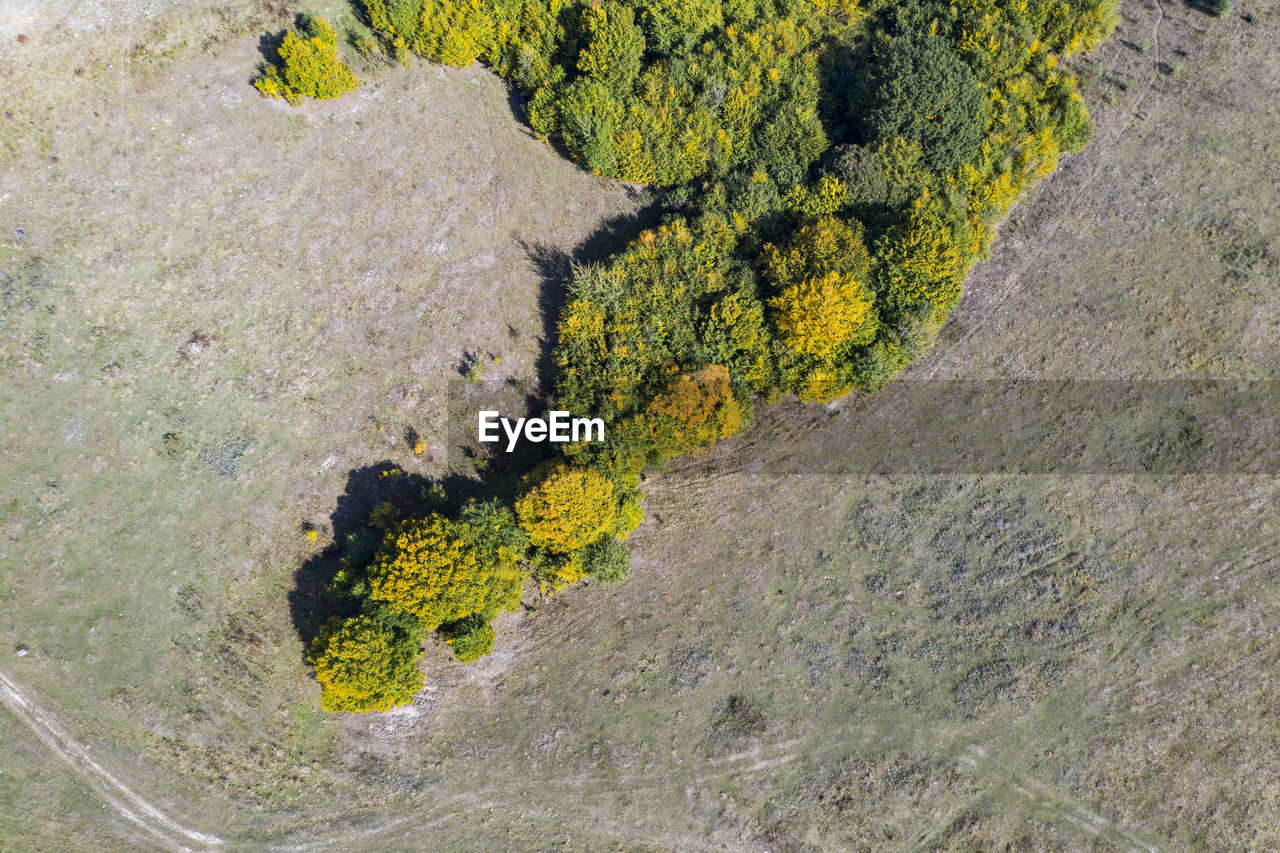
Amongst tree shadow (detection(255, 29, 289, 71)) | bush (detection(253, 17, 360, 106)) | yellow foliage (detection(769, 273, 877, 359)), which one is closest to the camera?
yellow foliage (detection(769, 273, 877, 359))

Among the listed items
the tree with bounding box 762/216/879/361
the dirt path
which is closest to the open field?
the dirt path

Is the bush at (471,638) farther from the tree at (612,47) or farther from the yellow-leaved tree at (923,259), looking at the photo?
the tree at (612,47)

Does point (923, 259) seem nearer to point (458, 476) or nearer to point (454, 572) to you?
point (458, 476)

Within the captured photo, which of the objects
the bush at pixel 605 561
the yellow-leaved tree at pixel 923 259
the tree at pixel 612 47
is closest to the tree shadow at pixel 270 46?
the tree at pixel 612 47

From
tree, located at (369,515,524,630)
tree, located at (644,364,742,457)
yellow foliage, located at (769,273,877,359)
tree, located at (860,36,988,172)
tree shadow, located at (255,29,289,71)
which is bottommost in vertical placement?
tree, located at (369,515,524,630)

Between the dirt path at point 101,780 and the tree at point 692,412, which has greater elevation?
the tree at point 692,412

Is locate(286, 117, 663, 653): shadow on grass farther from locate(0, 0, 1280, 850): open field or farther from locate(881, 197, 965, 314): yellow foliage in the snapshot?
locate(881, 197, 965, 314): yellow foliage

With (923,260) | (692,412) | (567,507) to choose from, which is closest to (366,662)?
(567,507)
